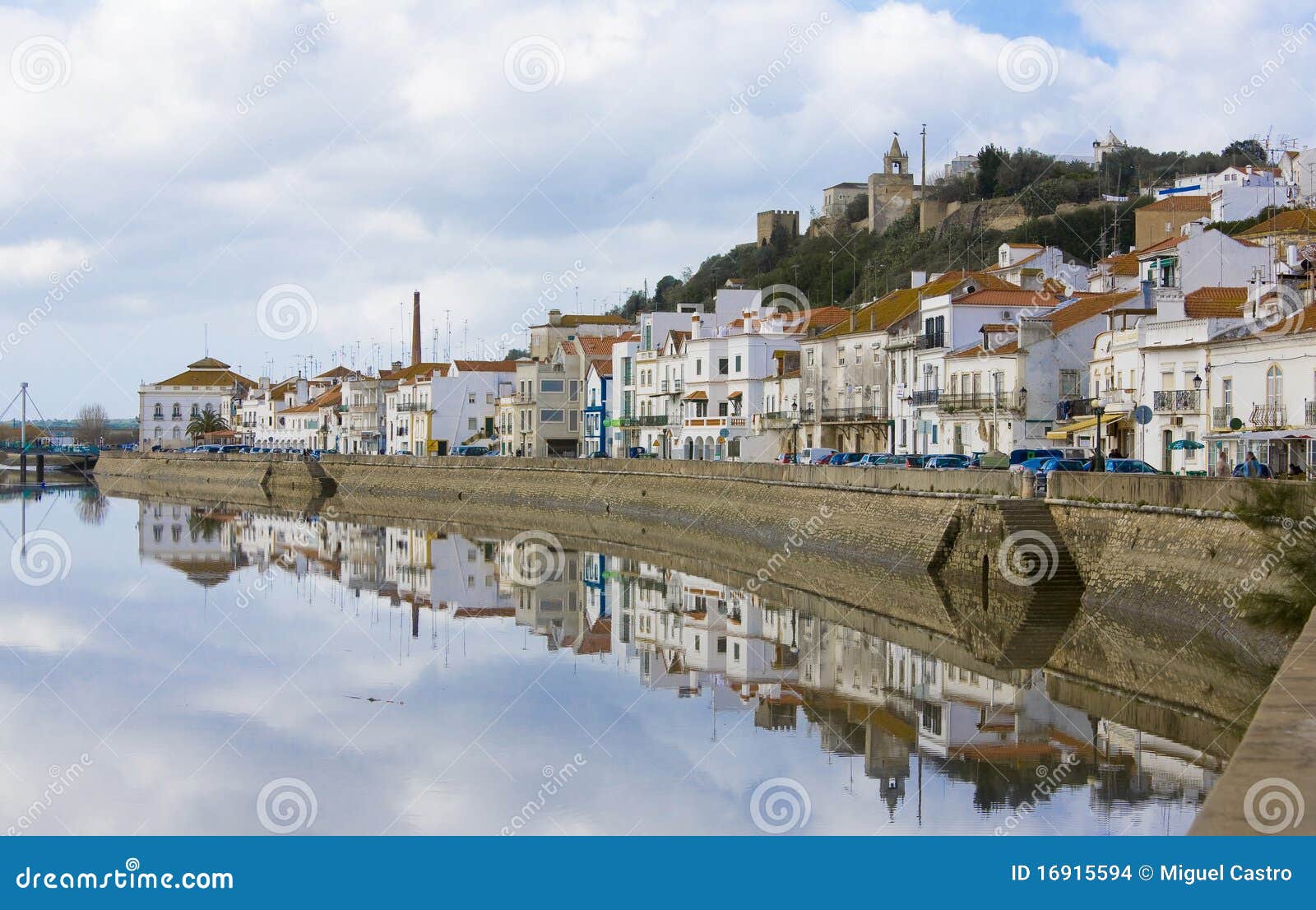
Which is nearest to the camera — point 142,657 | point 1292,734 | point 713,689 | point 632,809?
point 1292,734

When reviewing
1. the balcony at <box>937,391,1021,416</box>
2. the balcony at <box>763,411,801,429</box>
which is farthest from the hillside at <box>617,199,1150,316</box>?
the balcony at <box>937,391,1021,416</box>

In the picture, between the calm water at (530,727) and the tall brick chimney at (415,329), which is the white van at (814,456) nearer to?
the calm water at (530,727)

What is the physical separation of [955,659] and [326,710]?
11544 millimetres

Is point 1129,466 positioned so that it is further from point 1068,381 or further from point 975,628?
point 1068,381

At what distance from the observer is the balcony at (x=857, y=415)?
62844 mm

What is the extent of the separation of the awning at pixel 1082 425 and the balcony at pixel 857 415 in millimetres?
15046

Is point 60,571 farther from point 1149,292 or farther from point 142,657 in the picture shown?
point 1149,292

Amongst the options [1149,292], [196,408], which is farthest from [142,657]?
[196,408]

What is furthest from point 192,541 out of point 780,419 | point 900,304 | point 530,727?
point 530,727

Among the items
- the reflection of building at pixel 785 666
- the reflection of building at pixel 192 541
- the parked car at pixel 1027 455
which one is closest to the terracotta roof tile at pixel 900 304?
the parked car at pixel 1027 455

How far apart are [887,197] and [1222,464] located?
338 feet

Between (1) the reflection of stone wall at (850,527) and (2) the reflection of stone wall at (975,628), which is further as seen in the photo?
(1) the reflection of stone wall at (850,527)

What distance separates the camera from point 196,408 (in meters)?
162

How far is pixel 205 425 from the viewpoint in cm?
15475
